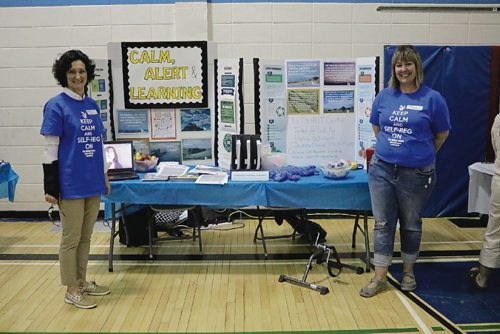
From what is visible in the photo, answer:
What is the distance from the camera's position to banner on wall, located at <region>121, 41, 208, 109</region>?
4.18 metres

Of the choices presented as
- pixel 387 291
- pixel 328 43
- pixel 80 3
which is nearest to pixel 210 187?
pixel 387 291

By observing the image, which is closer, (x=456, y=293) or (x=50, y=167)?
(x=50, y=167)

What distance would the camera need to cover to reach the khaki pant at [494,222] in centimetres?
328

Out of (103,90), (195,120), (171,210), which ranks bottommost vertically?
(171,210)

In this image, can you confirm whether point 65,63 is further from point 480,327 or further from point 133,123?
point 480,327

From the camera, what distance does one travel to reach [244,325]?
9.89ft

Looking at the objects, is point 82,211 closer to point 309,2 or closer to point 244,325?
point 244,325

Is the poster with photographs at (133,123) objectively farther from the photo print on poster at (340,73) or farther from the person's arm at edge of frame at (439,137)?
the person's arm at edge of frame at (439,137)

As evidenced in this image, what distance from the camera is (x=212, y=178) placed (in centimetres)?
377

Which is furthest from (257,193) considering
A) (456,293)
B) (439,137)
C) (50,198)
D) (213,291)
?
(456,293)

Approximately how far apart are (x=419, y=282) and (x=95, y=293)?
2.28 meters

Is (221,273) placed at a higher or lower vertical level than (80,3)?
lower

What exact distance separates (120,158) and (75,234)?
2.86 feet

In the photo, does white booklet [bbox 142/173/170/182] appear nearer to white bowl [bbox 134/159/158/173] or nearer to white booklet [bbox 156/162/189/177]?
white booklet [bbox 156/162/189/177]
